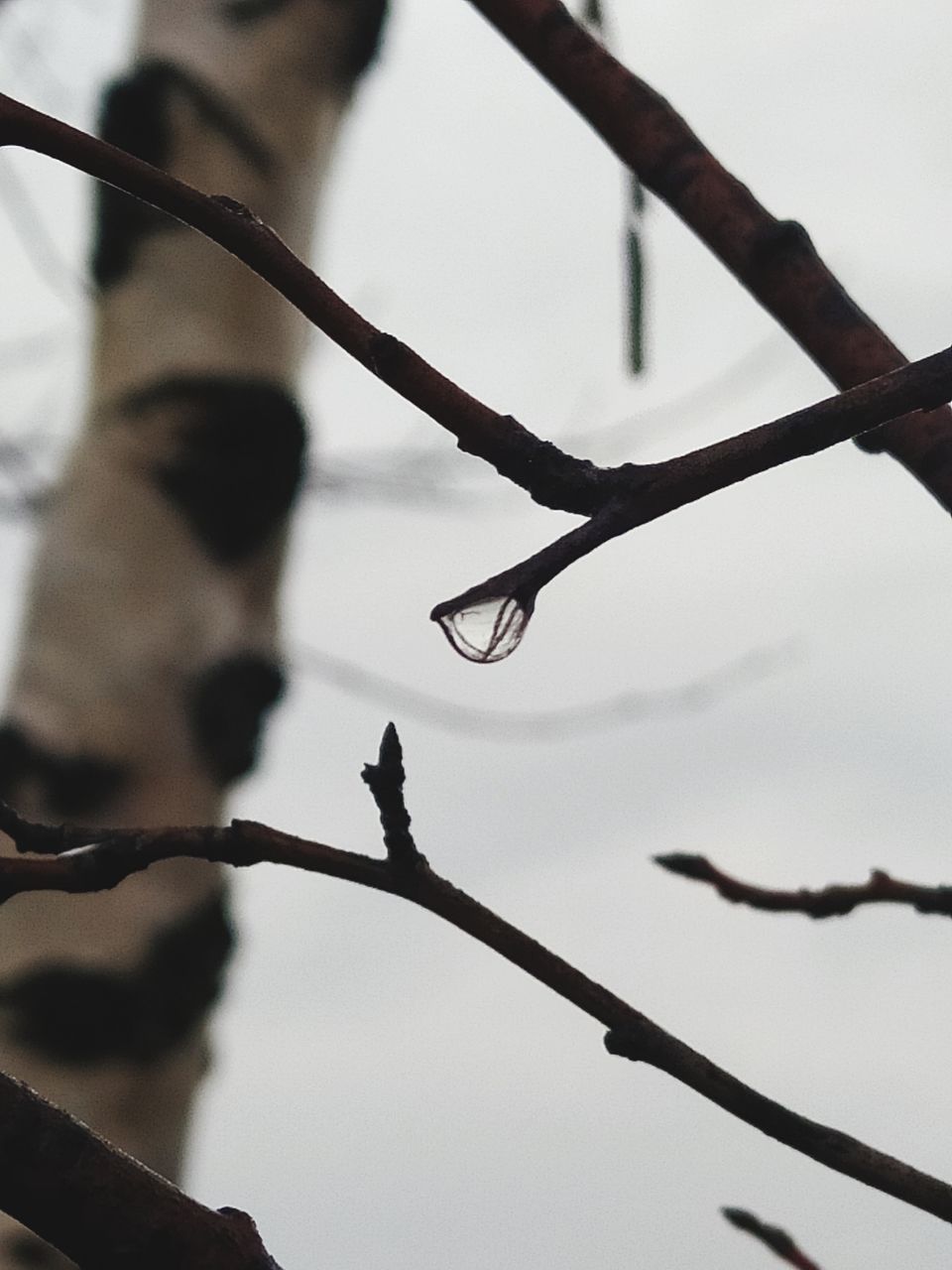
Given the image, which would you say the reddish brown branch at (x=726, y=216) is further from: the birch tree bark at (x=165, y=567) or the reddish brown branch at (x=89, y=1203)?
the birch tree bark at (x=165, y=567)

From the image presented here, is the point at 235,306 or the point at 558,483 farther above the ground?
the point at 235,306

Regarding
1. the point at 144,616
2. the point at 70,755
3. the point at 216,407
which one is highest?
the point at 216,407

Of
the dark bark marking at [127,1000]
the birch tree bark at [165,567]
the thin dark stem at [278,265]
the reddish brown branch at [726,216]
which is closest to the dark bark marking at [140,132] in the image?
the birch tree bark at [165,567]

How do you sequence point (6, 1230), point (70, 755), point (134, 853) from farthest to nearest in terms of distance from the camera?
point (70, 755) < point (6, 1230) < point (134, 853)

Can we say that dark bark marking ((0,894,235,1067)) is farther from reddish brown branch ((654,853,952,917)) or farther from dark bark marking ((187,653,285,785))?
reddish brown branch ((654,853,952,917))

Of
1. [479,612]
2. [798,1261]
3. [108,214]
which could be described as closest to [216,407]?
[108,214]

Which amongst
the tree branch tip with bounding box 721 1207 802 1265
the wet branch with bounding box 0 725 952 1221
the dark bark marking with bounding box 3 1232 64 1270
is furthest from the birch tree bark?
the wet branch with bounding box 0 725 952 1221

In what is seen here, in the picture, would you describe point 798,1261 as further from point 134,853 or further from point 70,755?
point 70,755
